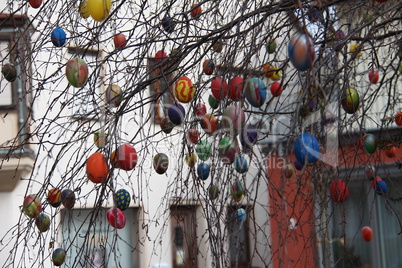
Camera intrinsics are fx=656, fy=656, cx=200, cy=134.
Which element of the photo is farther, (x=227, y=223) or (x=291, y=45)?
(x=227, y=223)

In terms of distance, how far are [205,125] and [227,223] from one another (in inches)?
29.7

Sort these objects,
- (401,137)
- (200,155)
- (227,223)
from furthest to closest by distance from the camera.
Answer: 1. (401,137)
2. (200,155)
3. (227,223)

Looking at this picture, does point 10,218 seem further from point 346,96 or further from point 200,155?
point 346,96

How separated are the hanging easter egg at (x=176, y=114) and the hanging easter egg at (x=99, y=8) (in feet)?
2.19

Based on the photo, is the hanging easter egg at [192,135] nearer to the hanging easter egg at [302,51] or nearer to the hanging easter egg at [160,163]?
the hanging easter egg at [160,163]

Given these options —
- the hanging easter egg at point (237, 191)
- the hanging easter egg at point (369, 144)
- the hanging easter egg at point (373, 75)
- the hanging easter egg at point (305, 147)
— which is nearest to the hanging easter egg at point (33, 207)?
the hanging easter egg at point (237, 191)

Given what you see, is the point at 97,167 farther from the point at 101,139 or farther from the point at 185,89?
the point at 185,89

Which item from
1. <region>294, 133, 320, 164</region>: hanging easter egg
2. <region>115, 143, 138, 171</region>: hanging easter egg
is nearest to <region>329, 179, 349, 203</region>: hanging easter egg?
<region>294, 133, 320, 164</region>: hanging easter egg

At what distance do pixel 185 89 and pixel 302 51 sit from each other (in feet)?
4.17

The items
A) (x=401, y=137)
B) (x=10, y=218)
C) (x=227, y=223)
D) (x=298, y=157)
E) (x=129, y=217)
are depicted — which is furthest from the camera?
(x=129, y=217)

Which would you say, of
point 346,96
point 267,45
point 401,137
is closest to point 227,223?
point 346,96

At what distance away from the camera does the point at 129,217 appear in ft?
31.6

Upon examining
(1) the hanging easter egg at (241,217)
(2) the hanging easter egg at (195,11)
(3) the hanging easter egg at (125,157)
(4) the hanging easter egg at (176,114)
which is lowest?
(1) the hanging easter egg at (241,217)

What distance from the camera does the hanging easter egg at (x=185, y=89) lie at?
3861 millimetres
